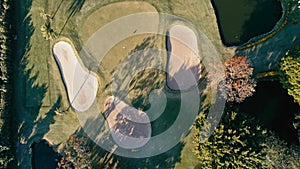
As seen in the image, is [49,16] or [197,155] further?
[49,16]

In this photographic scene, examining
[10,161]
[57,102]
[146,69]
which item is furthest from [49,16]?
[10,161]

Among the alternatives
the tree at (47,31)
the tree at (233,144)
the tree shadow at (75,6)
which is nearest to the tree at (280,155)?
the tree at (233,144)

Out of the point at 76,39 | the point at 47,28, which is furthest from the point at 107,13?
the point at 47,28

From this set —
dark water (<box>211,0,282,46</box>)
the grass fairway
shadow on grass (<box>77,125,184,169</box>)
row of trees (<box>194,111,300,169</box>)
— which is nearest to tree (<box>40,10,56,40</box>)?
the grass fairway

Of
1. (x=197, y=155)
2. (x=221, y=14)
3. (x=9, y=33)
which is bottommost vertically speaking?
(x=197, y=155)

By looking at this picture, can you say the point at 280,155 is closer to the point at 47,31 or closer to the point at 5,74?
the point at 47,31

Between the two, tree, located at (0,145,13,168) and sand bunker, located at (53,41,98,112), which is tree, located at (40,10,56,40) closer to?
sand bunker, located at (53,41,98,112)

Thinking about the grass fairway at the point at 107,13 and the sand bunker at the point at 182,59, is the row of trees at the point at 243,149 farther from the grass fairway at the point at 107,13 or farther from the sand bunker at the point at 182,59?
the grass fairway at the point at 107,13

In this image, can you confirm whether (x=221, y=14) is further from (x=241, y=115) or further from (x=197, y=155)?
(x=197, y=155)

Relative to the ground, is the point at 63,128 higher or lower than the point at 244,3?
lower
